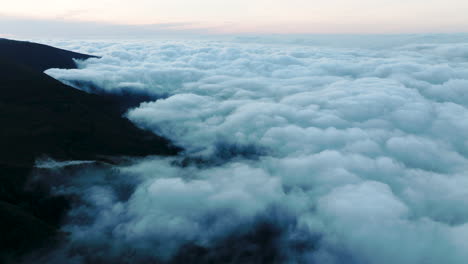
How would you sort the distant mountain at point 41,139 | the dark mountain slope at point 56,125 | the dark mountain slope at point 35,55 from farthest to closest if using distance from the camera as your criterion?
the dark mountain slope at point 35,55, the dark mountain slope at point 56,125, the distant mountain at point 41,139

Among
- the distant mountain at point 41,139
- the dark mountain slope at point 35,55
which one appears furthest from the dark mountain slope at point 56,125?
the dark mountain slope at point 35,55

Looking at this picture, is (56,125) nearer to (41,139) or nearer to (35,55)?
(41,139)

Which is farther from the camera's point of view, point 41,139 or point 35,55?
point 35,55

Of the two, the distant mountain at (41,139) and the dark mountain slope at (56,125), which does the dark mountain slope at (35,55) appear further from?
the distant mountain at (41,139)

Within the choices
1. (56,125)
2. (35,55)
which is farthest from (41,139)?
(35,55)

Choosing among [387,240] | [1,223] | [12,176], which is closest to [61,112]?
[12,176]

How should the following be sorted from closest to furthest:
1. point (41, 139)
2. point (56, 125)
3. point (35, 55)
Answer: point (41, 139) → point (56, 125) → point (35, 55)

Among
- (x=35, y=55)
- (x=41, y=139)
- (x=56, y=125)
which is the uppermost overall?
(x=35, y=55)

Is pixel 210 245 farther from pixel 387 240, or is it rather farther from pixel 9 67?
pixel 9 67
